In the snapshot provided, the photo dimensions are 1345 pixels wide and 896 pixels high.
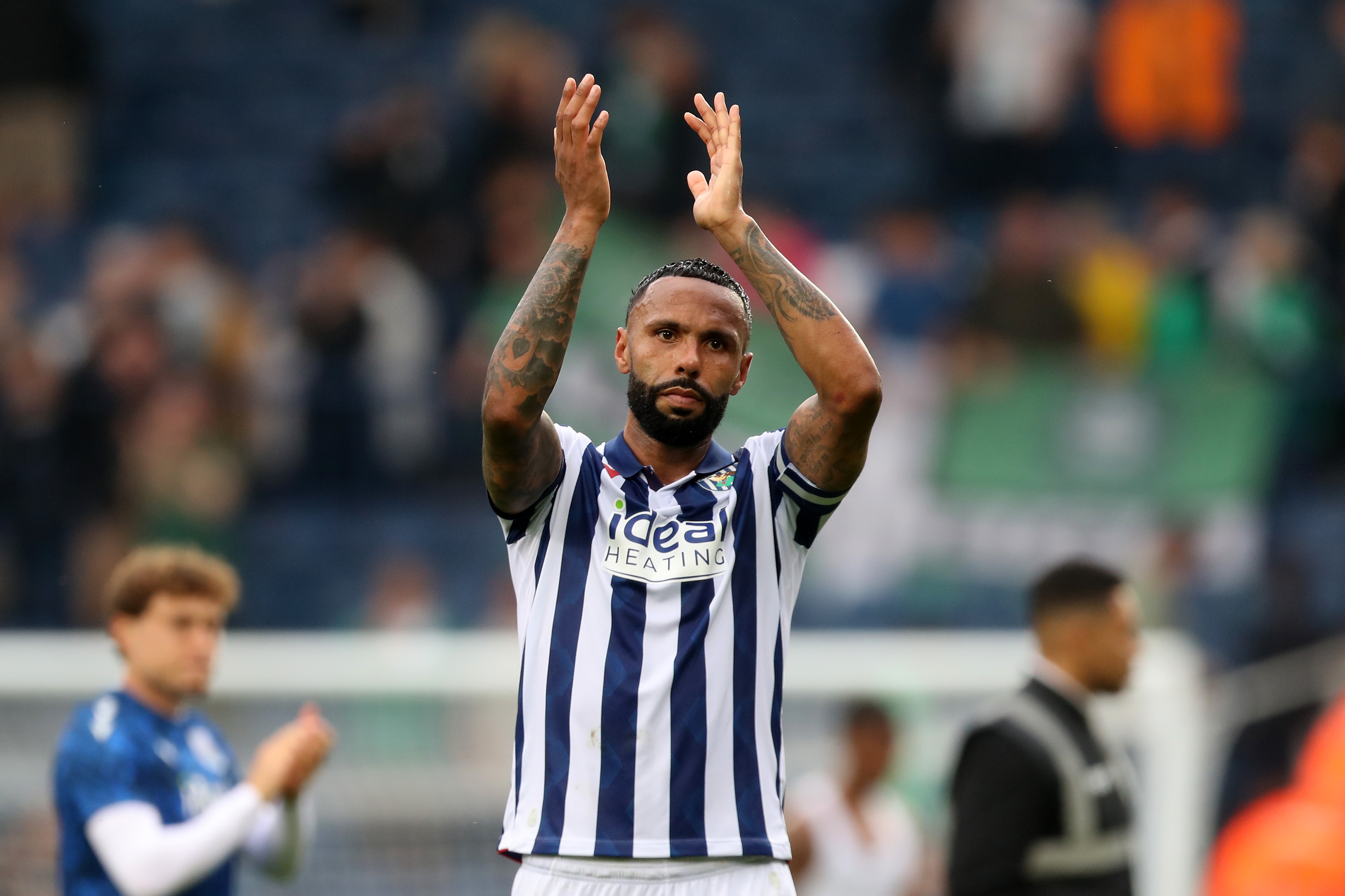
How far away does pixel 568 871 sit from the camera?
3262mm

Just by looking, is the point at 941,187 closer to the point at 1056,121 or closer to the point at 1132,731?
the point at 1056,121

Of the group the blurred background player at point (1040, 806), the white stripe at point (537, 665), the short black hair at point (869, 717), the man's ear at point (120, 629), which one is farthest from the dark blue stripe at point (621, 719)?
the short black hair at point (869, 717)

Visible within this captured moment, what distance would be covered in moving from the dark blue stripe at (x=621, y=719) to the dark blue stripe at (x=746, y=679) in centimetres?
20

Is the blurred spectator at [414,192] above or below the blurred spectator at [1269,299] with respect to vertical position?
above

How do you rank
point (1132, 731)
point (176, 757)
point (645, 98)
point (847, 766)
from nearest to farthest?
point (176, 757) → point (847, 766) → point (1132, 731) → point (645, 98)

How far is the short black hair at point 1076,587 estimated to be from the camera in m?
5.19

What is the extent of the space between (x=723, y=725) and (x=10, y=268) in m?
9.36

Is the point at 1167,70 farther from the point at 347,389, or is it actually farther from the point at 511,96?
the point at 347,389

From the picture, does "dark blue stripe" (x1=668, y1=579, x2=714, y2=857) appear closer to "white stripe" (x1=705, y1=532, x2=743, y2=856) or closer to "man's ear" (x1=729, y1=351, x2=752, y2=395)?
"white stripe" (x1=705, y1=532, x2=743, y2=856)

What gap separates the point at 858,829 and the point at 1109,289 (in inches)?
213

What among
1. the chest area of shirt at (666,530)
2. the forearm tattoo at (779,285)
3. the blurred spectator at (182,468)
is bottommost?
the chest area of shirt at (666,530)

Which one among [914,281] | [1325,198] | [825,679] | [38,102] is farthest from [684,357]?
[38,102]

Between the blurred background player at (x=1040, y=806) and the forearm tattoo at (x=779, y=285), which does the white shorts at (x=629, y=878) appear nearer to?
the forearm tattoo at (x=779, y=285)

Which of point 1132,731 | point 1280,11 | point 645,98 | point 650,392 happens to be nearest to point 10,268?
point 645,98
